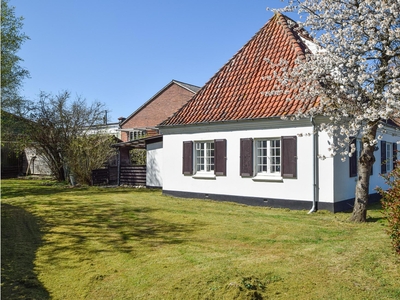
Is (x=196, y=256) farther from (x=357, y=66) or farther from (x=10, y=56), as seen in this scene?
(x=10, y=56)

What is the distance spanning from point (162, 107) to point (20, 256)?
108 ft

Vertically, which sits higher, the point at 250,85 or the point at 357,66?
the point at 250,85

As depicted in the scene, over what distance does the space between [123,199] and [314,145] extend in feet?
27.6

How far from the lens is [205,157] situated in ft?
51.6

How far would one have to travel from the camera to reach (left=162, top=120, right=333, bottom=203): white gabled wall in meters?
12.4

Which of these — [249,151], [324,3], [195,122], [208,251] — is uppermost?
[324,3]

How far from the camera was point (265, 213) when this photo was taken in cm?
1207

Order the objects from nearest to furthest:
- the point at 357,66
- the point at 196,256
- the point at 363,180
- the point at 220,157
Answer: the point at 196,256 → the point at 357,66 → the point at 363,180 → the point at 220,157

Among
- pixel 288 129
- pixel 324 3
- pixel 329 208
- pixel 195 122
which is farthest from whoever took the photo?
pixel 195 122

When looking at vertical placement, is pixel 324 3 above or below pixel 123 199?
above

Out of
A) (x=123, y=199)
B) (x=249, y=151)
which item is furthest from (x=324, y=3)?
(x=123, y=199)

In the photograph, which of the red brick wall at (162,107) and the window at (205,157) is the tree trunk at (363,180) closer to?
the window at (205,157)

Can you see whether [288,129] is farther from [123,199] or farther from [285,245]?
[123,199]

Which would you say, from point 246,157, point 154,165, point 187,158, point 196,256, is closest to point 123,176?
point 154,165
